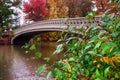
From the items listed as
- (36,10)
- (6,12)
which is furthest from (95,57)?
(36,10)

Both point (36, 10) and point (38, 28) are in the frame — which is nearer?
point (38, 28)

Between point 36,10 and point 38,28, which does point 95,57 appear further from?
point 36,10

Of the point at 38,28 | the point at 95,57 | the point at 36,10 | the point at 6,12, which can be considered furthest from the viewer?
the point at 36,10

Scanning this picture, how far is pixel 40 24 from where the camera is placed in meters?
28.5

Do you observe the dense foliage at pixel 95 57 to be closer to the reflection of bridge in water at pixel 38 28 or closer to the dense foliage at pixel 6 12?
the reflection of bridge in water at pixel 38 28

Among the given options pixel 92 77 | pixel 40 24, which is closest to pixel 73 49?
pixel 92 77

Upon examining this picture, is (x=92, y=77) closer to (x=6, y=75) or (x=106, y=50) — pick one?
(x=106, y=50)

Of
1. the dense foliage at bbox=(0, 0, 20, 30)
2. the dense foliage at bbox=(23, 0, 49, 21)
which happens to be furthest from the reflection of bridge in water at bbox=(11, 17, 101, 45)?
the dense foliage at bbox=(23, 0, 49, 21)

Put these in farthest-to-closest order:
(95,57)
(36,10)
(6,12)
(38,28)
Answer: (36,10) < (6,12) < (38,28) < (95,57)

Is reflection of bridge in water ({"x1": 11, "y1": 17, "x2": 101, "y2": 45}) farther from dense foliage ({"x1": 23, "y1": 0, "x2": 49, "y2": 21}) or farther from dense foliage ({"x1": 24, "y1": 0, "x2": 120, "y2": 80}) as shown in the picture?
dense foliage ({"x1": 24, "y1": 0, "x2": 120, "y2": 80})

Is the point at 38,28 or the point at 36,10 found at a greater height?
the point at 38,28

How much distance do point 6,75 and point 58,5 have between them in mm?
28008

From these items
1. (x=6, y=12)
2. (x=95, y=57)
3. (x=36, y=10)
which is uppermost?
(x=95, y=57)

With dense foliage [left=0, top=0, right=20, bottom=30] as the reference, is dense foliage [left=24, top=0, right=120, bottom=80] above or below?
above
